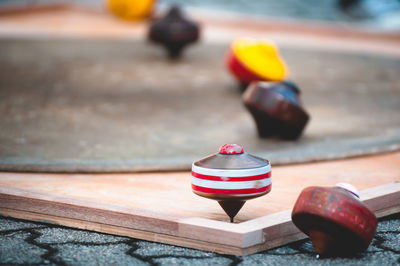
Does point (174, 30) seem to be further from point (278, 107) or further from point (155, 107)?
point (278, 107)

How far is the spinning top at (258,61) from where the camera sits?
14.4ft

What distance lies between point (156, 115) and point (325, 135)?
1098 mm

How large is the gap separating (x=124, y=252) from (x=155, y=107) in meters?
2.36

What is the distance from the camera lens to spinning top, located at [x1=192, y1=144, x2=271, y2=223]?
190 centimetres

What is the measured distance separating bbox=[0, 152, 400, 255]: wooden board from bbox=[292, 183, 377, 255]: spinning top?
0.16 meters

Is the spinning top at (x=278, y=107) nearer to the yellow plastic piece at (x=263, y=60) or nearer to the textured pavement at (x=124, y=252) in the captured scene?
the yellow plastic piece at (x=263, y=60)

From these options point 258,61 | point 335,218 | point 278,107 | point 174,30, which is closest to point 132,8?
point 174,30

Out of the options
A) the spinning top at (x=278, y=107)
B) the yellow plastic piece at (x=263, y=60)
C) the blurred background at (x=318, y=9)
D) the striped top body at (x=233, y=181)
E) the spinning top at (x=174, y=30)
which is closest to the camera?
the striped top body at (x=233, y=181)

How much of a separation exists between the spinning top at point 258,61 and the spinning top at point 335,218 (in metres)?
2.56

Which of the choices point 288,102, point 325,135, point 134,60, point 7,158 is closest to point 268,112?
point 288,102

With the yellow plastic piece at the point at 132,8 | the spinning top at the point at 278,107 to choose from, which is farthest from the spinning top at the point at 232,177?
the yellow plastic piece at the point at 132,8

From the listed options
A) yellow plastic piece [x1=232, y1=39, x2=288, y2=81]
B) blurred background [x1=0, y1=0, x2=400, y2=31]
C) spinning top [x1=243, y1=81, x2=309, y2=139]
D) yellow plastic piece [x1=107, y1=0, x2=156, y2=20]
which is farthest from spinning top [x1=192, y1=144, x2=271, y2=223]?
blurred background [x1=0, y1=0, x2=400, y2=31]

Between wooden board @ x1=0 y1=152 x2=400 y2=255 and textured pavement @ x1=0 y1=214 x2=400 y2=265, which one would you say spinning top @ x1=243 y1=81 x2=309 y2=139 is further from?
textured pavement @ x1=0 y1=214 x2=400 y2=265

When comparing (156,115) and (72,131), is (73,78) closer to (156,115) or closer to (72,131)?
(156,115)
